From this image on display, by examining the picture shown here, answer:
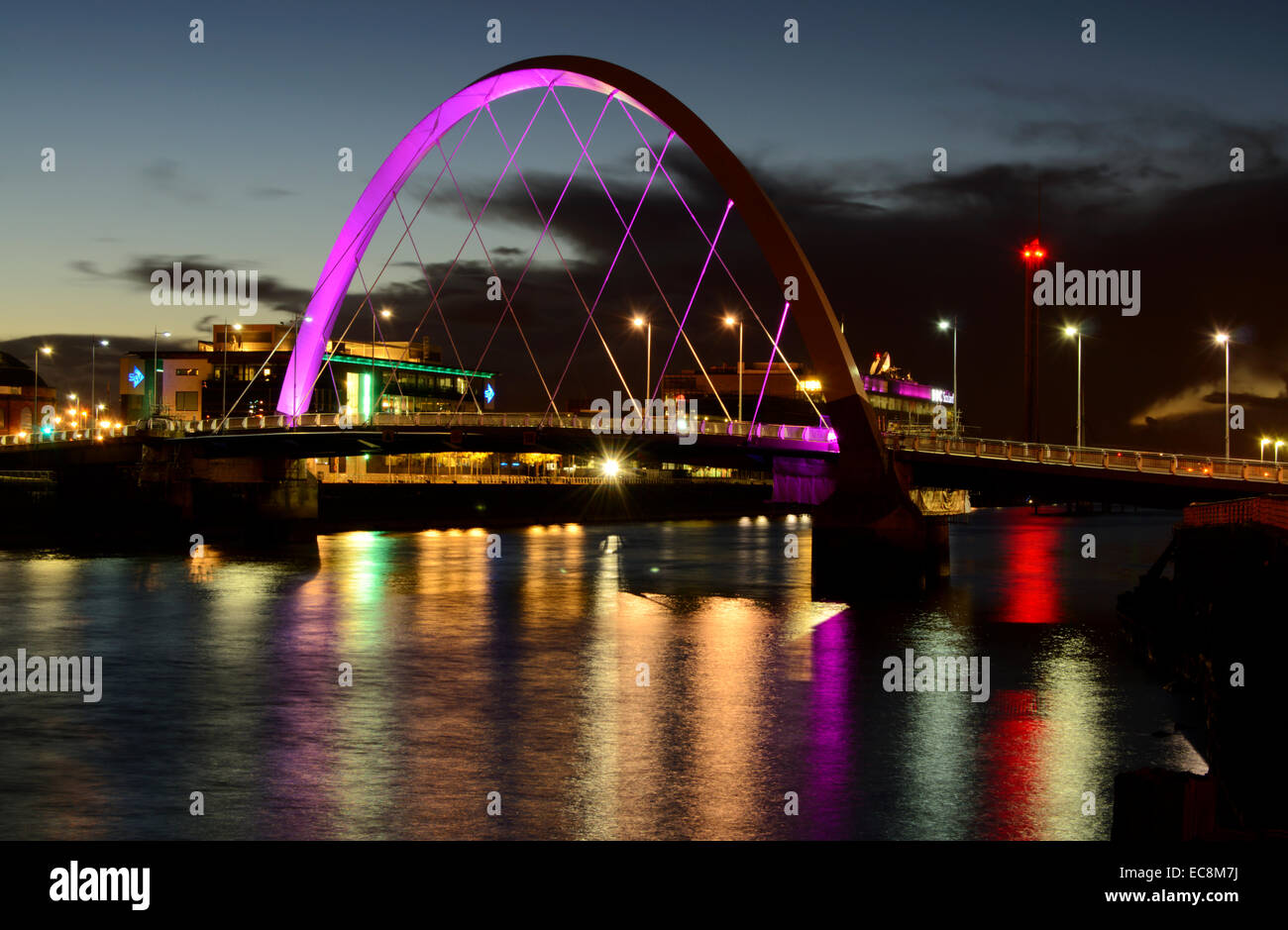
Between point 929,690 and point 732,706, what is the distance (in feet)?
14.6

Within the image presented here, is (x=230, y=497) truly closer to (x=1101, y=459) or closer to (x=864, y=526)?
(x=864, y=526)

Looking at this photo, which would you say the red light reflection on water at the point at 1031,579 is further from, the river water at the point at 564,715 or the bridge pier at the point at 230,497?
the bridge pier at the point at 230,497

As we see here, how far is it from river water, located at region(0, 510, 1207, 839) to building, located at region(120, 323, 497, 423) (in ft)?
216

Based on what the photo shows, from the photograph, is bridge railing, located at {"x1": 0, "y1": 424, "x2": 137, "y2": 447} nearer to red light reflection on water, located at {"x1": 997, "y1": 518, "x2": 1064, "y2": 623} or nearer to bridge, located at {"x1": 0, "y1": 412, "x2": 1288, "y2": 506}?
bridge, located at {"x1": 0, "y1": 412, "x2": 1288, "y2": 506}

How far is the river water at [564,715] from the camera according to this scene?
1529cm

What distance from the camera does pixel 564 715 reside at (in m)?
22.4

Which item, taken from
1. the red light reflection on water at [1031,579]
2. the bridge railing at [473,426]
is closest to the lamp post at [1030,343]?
the red light reflection on water at [1031,579]

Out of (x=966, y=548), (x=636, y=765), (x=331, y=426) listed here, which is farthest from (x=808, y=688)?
(x=966, y=548)

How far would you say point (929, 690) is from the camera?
25.3 meters

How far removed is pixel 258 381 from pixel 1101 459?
88.2 metres

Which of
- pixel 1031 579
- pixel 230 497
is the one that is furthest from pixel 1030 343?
pixel 230 497
